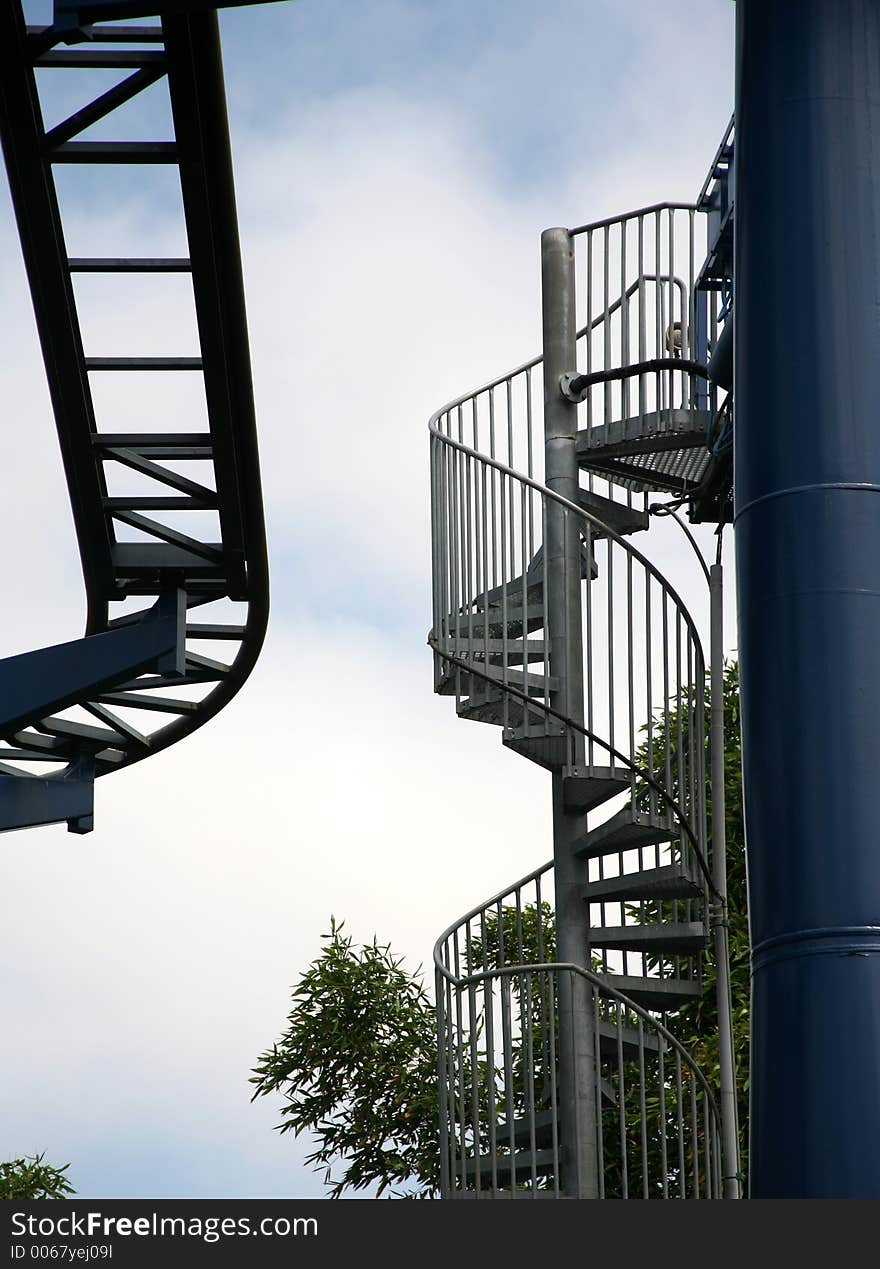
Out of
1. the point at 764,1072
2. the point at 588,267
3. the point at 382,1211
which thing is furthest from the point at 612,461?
the point at 382,1211

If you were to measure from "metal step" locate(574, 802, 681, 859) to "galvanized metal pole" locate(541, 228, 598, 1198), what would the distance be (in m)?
0.13

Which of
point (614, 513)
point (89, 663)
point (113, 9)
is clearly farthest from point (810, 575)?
point (614, 513)

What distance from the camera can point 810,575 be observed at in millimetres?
5445

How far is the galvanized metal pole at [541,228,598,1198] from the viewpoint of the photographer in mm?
8844

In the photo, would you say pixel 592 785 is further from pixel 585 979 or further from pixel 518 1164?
pixel 518 1164

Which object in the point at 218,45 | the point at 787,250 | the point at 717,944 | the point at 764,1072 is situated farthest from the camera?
the point at 717,944

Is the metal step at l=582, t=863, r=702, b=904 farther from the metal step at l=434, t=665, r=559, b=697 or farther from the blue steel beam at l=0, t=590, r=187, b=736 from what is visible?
the blue steel beam at l=0, t=590, r=187, b=736

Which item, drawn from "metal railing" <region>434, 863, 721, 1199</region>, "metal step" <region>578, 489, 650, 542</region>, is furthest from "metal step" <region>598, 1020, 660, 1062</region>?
"metal step" <region>578, 489, 650, 542</region>

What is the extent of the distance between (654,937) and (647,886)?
1.14 feet

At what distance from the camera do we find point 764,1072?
5309mm

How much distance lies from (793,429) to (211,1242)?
9.66ft

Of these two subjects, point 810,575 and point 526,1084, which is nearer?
point 810,575

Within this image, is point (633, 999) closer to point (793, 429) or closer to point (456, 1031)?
point (456, 1031)

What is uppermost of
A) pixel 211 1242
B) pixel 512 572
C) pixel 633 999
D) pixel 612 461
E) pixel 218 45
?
pixel 218 45
